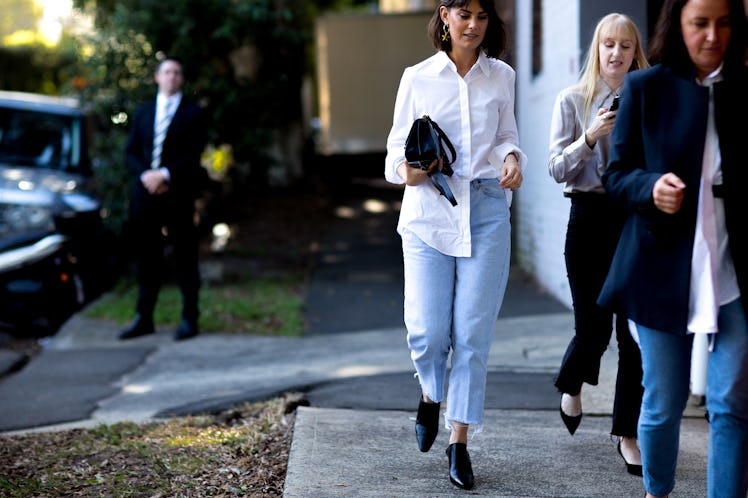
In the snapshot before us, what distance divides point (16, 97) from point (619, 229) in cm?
772

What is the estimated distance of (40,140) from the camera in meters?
10.3

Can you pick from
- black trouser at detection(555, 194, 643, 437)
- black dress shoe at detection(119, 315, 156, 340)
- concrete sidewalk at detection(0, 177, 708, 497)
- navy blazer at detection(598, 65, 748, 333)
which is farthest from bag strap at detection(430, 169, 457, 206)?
black dress shoe at detection(119, 315, 156, 340)

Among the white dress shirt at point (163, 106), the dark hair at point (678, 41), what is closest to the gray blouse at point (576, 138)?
the dark hair at point (678, 41)

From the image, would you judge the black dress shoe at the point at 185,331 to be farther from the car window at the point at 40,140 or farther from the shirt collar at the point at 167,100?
the car window at the point at 40,140

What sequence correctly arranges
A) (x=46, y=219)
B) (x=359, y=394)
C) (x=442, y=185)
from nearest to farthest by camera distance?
(x=442, y=185) < (x=359, y=394) < (x=46, y=219)

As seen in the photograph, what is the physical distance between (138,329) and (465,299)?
4818mm

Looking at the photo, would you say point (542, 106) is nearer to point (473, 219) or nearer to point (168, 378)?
point (168, 378)

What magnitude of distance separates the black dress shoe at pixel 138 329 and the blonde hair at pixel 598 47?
490cm

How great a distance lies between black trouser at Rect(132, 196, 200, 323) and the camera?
335 inches

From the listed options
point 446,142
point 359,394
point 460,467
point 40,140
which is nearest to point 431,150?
point 446,142

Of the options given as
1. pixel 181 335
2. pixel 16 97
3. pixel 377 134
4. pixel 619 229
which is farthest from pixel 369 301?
pixel 377 134

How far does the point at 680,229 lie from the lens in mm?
3240

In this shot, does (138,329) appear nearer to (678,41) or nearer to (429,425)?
(429,425)

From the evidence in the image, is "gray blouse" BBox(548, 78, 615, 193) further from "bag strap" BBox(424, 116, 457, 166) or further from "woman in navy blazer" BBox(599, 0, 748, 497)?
"woman in navy blazer" BBox(599, 0, 748, 497)
